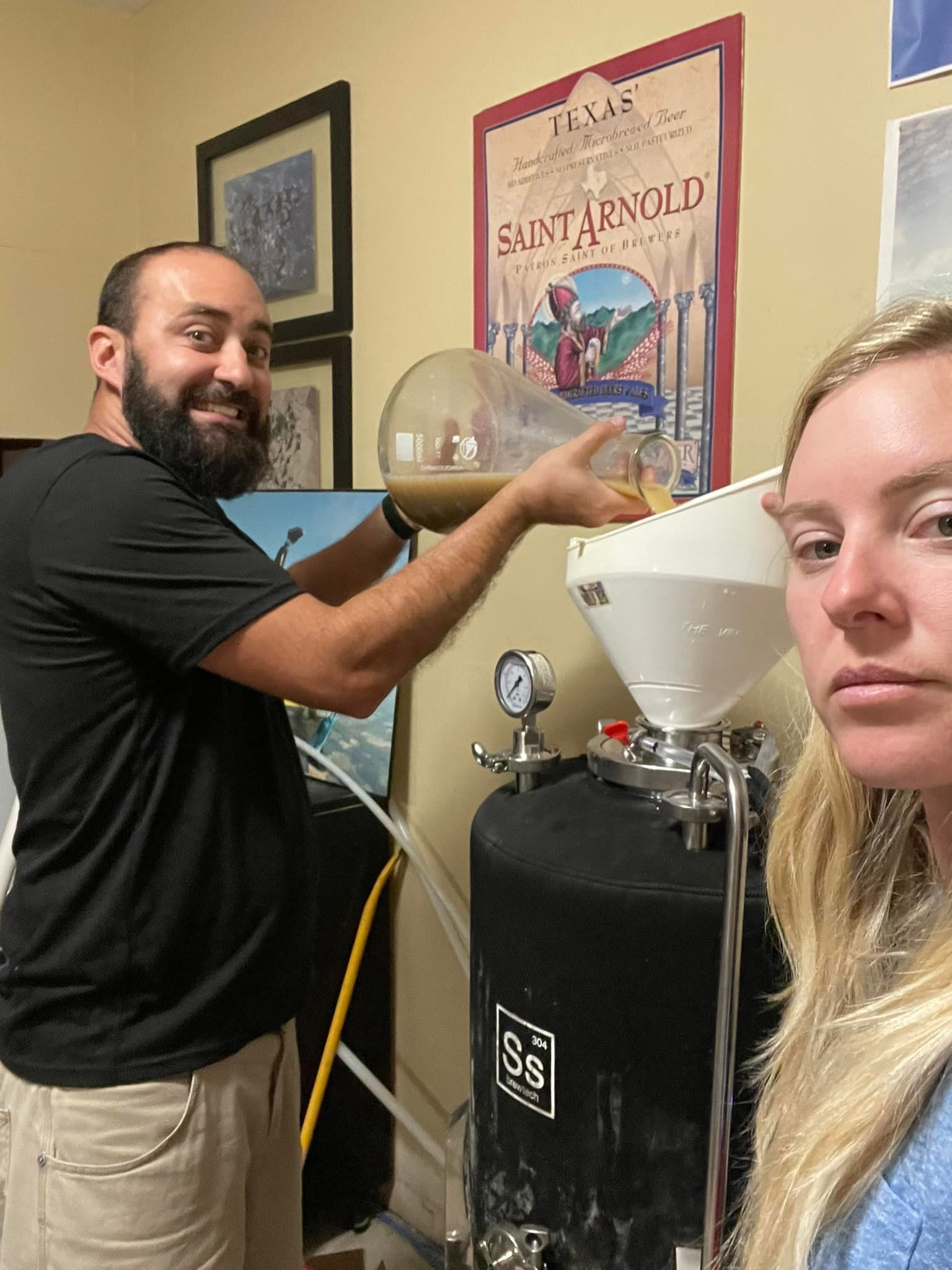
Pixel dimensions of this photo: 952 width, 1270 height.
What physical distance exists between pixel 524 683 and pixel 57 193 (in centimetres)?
190

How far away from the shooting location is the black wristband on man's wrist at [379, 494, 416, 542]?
1.51 meters

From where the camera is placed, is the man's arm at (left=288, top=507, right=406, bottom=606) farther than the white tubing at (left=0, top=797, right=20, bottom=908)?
Yes

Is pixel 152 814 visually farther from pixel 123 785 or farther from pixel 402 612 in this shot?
pixel 402 612

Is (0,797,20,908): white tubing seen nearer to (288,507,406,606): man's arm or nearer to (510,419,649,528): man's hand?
(288,507,406,606): man's arm

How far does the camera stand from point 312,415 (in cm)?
196

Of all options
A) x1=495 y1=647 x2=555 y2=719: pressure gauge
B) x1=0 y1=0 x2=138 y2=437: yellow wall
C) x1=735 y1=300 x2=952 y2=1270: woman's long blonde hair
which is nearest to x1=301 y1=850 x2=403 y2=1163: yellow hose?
x1=495 y1=647 x2=555 y2=719: pressure gauge

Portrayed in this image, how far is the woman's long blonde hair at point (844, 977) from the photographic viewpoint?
55 cm

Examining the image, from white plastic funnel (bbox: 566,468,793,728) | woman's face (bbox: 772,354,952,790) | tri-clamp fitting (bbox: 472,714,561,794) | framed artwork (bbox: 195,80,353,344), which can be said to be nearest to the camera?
woman's face (bbox: 772,354,952,790)

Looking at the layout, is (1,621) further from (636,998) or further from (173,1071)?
(636,998)

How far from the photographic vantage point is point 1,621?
3.86 feet

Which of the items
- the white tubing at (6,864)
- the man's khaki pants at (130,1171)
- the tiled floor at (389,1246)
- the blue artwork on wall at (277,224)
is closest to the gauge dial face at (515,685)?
the man's khaki pants at (130,1171)

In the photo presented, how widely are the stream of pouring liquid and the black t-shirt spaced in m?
0.24

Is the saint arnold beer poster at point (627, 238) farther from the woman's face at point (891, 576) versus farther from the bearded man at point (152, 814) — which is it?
the woman's face at point (891, 576)

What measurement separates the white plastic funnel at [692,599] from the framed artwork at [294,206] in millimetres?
1031
